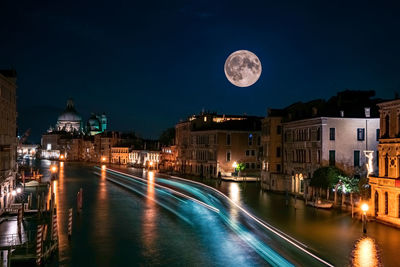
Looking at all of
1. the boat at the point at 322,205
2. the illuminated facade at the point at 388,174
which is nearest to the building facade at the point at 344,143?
the boat at the point at 322,205

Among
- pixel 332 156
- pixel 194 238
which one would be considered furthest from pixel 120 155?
pixel 194 238

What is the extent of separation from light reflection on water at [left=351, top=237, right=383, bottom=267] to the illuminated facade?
6288 mm

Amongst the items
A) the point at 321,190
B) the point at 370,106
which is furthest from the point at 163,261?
the point at 370,106

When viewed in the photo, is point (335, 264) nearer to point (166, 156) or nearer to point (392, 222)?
point (392, 222)

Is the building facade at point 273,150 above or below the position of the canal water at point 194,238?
above

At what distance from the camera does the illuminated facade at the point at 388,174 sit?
32.6 metres

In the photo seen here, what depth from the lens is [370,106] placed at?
4828 centimetres

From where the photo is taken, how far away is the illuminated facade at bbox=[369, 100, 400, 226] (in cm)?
3262

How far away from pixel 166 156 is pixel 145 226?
74.2 m

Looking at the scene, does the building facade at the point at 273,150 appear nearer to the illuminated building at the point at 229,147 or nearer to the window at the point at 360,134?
the window at the point at 360,134

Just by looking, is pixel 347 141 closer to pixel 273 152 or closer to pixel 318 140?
pixel 318 140

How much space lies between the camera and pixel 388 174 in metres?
34.2

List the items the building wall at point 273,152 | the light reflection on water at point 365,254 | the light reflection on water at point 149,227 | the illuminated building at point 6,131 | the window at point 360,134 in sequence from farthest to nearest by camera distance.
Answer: the building wall at point 273,152 → the window at point 360,134 → the illuminated building at point 6,131 → the light reflection on water at point 149,227 → the light reflection on water at point 365,254

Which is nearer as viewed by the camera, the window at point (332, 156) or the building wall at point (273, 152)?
the window at point (332, 156)
